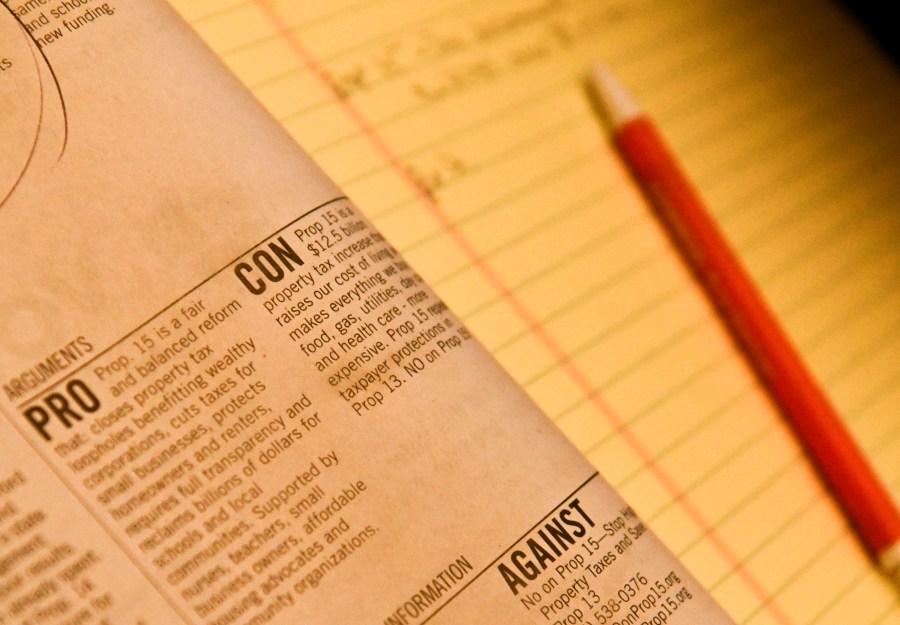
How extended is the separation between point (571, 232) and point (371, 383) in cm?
15

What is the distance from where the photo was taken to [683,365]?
36cm

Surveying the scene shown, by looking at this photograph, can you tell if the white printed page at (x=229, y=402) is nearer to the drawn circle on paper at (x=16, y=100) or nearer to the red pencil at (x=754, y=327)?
the drawn circle on paper at (x=16, y=100)

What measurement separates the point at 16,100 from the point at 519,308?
0.21 meters

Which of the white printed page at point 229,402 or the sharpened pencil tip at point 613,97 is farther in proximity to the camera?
the sharpened pencil tip at point 613,97

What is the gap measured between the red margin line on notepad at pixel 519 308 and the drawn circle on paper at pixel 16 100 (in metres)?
0.10

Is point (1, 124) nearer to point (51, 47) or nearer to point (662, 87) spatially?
point (51, 47)

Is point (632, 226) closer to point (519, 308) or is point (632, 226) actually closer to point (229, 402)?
point (519, 308)

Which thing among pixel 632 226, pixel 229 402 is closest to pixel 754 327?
pixel 632 226

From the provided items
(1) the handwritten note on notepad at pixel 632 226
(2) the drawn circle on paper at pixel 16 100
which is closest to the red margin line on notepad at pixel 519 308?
(1) the handwritten note on notepad at pixel 632 226

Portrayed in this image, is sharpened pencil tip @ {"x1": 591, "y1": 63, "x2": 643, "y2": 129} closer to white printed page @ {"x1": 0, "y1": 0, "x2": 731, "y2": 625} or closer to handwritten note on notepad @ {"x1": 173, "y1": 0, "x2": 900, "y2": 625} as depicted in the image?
handwritten note on notepad @ {"x1": 173, "y1": 0, "x2": 900, "y2": 625}

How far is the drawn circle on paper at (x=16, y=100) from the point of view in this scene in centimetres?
27

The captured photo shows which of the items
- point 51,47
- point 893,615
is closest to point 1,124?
point 51,47

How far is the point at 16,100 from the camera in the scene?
276 millimetres

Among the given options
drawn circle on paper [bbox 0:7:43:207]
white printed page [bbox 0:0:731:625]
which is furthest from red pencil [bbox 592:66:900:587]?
drawn circle on paper [bbox 0:7:43:207]
